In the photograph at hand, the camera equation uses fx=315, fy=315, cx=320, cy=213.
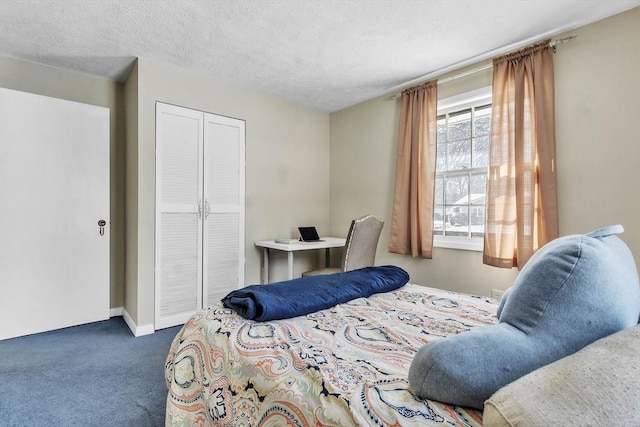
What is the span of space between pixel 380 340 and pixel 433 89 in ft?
8.89

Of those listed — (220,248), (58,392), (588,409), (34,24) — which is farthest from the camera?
(220,248)

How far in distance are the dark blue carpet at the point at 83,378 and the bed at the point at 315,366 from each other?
0.65 m

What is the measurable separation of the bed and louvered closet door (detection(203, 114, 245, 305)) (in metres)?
1.86

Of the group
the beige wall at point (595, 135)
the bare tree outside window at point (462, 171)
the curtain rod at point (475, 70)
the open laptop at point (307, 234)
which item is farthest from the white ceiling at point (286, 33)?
the open laptop at point (307, 234)

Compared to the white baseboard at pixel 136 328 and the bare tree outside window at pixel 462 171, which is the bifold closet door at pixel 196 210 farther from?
the bare tree outside window at pixel 462 171

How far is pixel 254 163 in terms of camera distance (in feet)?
11.9

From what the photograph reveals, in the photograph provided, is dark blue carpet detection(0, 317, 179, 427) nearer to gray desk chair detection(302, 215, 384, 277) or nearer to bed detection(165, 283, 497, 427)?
bed detection(165, 283, 497, 427)

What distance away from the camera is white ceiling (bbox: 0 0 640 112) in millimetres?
2090

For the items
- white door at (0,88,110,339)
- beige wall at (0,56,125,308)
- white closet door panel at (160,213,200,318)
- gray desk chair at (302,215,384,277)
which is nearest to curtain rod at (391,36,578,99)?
gray desk chair at (302,215,384,277)

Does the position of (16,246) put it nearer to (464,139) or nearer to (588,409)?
(588,409)

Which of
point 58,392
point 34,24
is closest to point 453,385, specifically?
point 58,392

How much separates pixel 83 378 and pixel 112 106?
2625 mm

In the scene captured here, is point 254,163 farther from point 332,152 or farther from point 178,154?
point 332,152

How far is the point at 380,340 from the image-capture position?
121 cm
